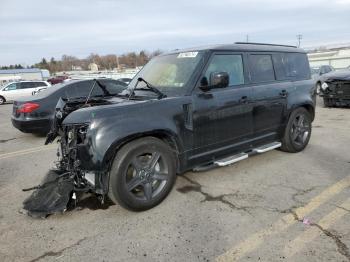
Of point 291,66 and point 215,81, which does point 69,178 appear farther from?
point 291,66

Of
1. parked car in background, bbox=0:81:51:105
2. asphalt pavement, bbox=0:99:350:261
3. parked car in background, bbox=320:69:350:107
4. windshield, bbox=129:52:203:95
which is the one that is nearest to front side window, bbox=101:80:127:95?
windshield, bbox=129:52:203:95

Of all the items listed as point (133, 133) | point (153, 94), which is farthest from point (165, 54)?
point (133, 133)

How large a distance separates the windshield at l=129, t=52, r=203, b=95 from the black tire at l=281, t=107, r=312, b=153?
238 cm

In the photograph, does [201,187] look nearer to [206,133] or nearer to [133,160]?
[206,133]

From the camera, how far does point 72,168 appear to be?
12.6 ft

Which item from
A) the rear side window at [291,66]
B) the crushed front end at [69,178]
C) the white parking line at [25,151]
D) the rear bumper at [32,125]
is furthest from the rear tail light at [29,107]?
the rear side window at [291,66]

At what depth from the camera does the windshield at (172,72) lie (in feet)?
14.4

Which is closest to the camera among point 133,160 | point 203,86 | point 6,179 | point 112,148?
point 112,148

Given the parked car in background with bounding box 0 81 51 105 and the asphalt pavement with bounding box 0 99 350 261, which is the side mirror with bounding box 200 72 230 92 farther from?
the parked car in background with bounding box 0 81 51 105

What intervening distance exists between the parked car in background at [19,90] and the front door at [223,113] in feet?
70.9

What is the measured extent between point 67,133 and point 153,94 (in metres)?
1.25

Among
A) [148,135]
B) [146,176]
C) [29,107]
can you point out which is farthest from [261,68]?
[29,107]

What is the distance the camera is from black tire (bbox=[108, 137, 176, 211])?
362cm

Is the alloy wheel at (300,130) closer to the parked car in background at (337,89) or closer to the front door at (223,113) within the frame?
the front door at (223,113)
